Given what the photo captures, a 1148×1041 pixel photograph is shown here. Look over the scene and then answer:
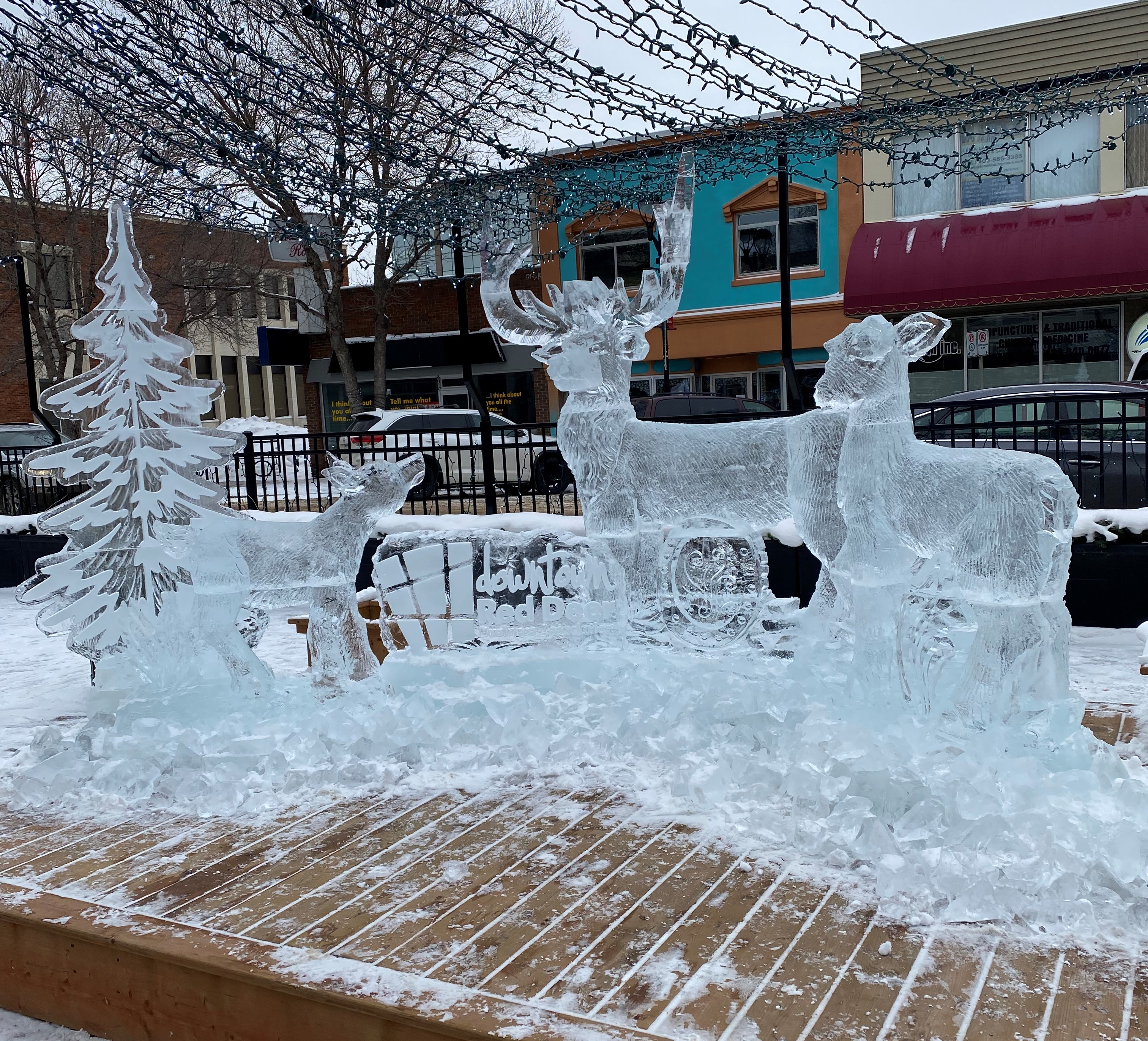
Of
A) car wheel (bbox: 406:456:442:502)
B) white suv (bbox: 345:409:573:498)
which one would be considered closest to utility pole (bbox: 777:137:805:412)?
white suv (bbox: 345:409:573:498)

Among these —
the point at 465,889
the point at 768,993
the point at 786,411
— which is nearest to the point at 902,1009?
the point at 768,993

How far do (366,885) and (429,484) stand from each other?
737 cm

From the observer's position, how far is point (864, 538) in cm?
343

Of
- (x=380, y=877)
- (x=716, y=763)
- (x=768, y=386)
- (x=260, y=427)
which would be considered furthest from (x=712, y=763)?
(x=260, y=427)

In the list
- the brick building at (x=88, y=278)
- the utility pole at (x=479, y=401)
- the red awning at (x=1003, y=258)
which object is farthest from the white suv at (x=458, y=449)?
the red awning at (x=1003, y=258)

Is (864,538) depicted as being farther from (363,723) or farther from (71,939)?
(71,939)

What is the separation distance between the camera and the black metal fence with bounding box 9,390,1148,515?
648 centimetres

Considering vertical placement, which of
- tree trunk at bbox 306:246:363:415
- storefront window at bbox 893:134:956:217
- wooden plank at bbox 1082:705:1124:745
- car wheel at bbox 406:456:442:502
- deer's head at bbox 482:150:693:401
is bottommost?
wooden plank at bbox 1082:705:1124:745

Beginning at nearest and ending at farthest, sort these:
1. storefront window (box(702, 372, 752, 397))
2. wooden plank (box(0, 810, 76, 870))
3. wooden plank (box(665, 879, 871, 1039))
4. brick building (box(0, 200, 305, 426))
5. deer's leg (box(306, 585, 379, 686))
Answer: wooden plank (box(665, 879, 871, 1039)) < wooden plank (box(0, 810, 76, 870)) < deer's leg (box(306, 585, 379, 686)) < brick building (box(0, 200, 305, 426)) < storefront window (box(702, 372, 752, 397))

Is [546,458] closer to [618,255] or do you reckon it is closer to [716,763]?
[716,763]

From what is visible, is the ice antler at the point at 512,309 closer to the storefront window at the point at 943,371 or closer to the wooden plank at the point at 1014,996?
the wooden plank at the point at 1014,996

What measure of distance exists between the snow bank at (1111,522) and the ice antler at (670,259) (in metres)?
3.22

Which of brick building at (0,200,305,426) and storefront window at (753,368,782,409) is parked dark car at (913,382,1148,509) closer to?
brick building at (0,200,305,426)

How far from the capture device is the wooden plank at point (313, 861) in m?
2.75
